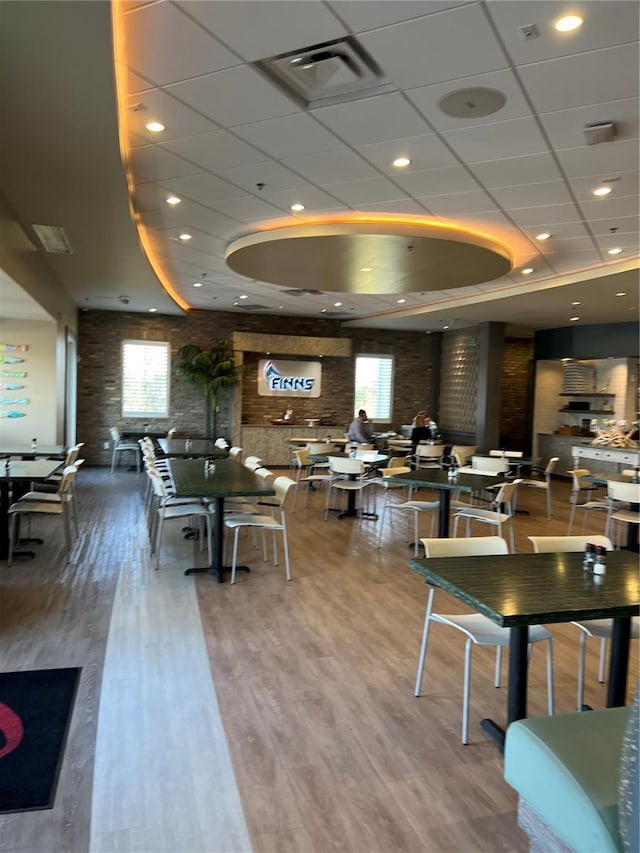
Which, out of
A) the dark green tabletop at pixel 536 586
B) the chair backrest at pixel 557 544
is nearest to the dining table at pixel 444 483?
the chair backrest at pixel 557 544

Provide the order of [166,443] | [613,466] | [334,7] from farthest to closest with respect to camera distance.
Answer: [613,466] → [166,443] → [334,7]

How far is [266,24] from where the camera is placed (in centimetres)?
310

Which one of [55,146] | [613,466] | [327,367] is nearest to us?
[55,146]

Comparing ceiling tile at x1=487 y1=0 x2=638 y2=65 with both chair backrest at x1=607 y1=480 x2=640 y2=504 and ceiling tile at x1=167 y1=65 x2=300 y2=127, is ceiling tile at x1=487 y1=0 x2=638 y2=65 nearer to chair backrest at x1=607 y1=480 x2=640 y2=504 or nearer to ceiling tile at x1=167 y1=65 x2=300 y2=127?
ceiling tile at x1=167 y1=65 x2=300 y2=127

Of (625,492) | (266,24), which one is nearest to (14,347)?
(266,24)

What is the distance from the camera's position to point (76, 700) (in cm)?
302

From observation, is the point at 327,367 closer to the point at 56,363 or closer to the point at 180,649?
the point at 56,363

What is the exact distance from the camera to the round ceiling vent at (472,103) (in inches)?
147

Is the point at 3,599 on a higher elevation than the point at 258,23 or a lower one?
lower

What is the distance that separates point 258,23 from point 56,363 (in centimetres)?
778

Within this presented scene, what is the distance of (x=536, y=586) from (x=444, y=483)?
126 inches

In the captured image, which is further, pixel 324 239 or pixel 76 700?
pixel 324 239

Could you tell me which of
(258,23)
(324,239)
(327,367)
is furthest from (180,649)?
(327,367)

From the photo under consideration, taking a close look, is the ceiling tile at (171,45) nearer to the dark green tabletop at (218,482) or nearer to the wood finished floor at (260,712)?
the dark green tabletop at (218,482)
